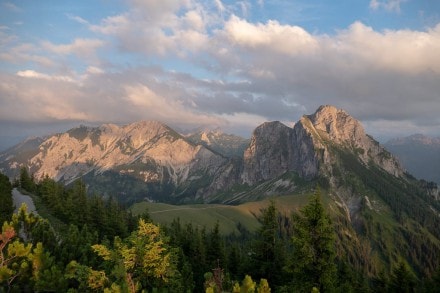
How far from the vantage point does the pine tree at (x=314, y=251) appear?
3120cm

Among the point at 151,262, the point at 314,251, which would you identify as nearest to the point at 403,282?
the point at 314,251

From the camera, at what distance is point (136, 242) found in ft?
84.7

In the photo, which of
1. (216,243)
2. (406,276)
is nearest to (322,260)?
(406,276)

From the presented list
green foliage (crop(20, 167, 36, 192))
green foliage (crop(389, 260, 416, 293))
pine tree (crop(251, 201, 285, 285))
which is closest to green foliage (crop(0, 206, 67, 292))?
pine tree (crop(251, 201, 285, 285))

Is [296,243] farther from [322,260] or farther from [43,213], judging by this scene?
[43,213]

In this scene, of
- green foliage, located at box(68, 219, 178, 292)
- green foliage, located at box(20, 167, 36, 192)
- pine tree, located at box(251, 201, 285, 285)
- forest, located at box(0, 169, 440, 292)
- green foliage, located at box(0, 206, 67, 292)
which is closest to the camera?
green foliage, located at box(68, 219, 178, 292)

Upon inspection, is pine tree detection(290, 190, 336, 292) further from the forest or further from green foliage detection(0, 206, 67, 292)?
green foliage detection(0, 206, 67, 292)

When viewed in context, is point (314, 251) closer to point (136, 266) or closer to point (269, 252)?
point (136, 266)

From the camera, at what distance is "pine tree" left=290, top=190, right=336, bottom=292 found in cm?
3120

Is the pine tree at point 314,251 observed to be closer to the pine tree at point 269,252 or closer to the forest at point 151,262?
the forest at point 151,262

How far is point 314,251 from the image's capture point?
31797mm

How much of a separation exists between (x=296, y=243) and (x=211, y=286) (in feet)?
45.0

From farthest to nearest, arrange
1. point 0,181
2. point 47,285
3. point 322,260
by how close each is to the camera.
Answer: point 0,181
point 322,260
point 47,285

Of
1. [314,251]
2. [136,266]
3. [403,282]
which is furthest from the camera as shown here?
[403,282]
